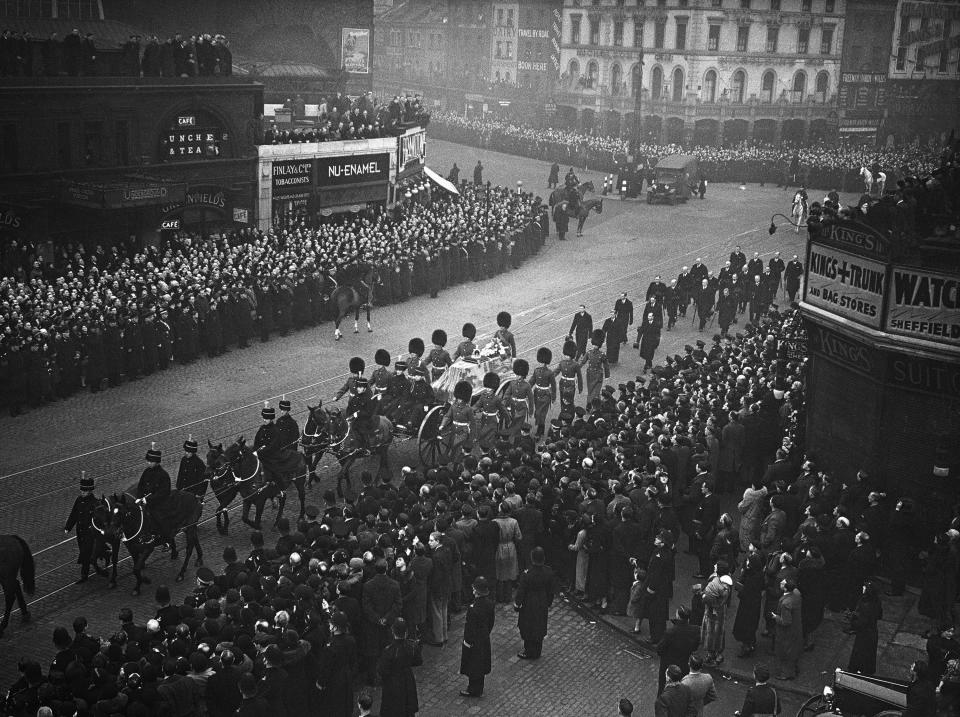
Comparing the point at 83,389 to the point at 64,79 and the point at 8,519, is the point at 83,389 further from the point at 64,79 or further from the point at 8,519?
the point at 64,79

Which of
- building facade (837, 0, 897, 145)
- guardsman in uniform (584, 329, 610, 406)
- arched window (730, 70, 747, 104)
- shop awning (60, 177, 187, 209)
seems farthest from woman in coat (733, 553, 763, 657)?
building facade (837, 0, 897, 145)

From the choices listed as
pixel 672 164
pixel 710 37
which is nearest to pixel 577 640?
pixel 672 164

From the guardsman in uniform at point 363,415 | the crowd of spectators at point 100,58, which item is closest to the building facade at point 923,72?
the crowd of spectators at point 100,58

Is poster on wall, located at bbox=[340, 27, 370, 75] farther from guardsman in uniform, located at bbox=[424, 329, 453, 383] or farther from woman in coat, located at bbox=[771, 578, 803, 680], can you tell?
woman in coat, located at bbox=[771, 578, 803, 680]

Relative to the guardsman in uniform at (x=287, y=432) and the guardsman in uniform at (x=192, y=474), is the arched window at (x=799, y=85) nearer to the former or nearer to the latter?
the guardsman in uniform at (x=287, y=432)

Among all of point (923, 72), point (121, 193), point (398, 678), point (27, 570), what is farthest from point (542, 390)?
point (923, 72)

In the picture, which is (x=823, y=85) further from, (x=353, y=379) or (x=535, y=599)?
(x=535, y=599)
